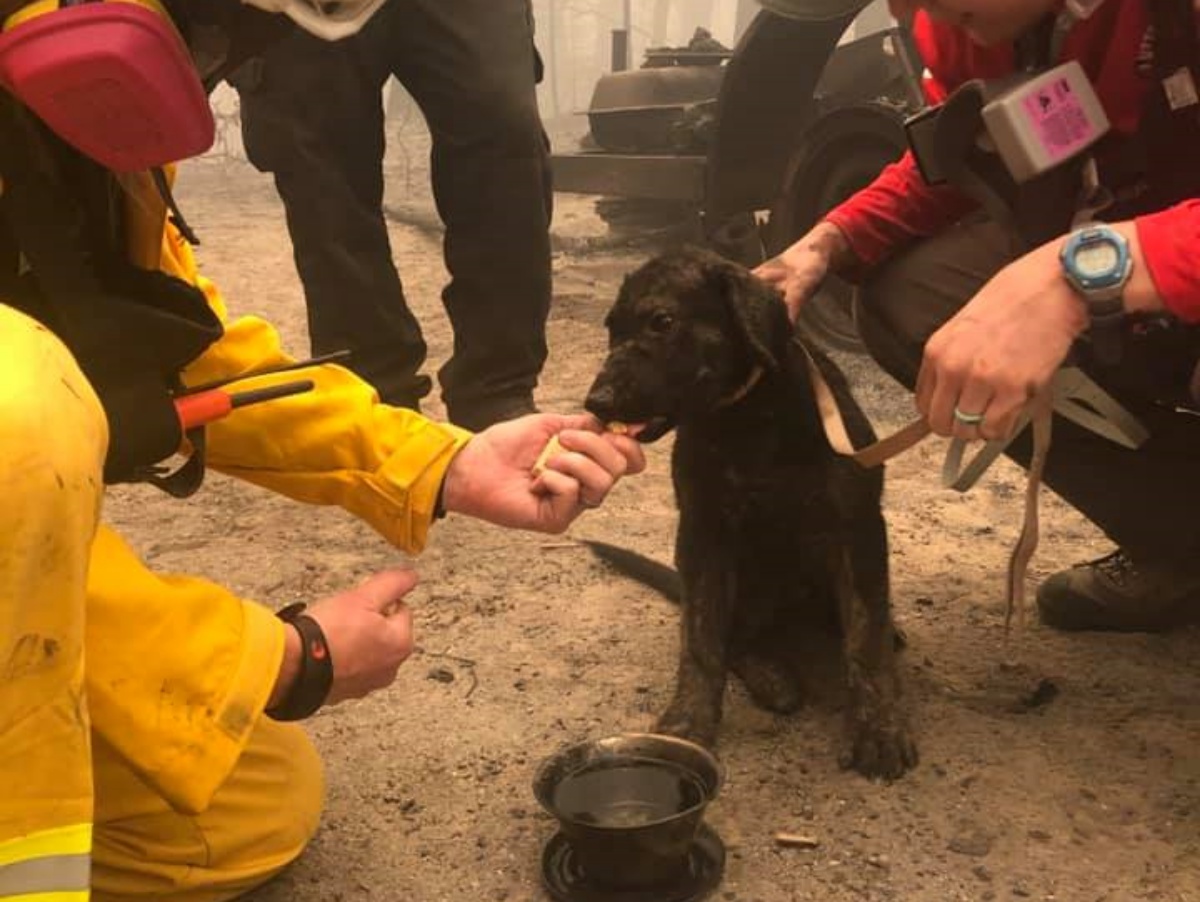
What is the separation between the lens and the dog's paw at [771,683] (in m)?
1.96

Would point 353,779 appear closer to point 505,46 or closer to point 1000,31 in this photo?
point 1000,31

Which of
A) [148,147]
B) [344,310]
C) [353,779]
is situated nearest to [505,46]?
[344,310]

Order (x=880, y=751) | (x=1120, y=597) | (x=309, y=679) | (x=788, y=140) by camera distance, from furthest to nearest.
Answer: (x=788, y=140) → (x=1120, y=597) → (x=880, y=751) → (x=309, y=679)

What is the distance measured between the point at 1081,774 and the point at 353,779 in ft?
3.05

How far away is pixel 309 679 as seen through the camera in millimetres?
1298

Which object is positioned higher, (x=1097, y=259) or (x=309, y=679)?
(x=1097, y=259)

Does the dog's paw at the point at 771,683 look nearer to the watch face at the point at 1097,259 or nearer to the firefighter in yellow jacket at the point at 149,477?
the firefighter in yellow jacket at the point at 149,477

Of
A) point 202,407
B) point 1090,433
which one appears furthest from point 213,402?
point 1090,433

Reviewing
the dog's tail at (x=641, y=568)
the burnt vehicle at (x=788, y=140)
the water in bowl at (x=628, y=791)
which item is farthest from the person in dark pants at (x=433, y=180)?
the water in bowl at (x=628, y=791)

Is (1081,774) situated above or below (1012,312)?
below

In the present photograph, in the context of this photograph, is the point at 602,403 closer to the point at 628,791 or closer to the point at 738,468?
the point at 738,468

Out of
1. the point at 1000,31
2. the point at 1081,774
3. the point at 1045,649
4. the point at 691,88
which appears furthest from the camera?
the point at 691,88

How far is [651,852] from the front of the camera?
4.89 feet

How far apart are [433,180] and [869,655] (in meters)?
1.49
